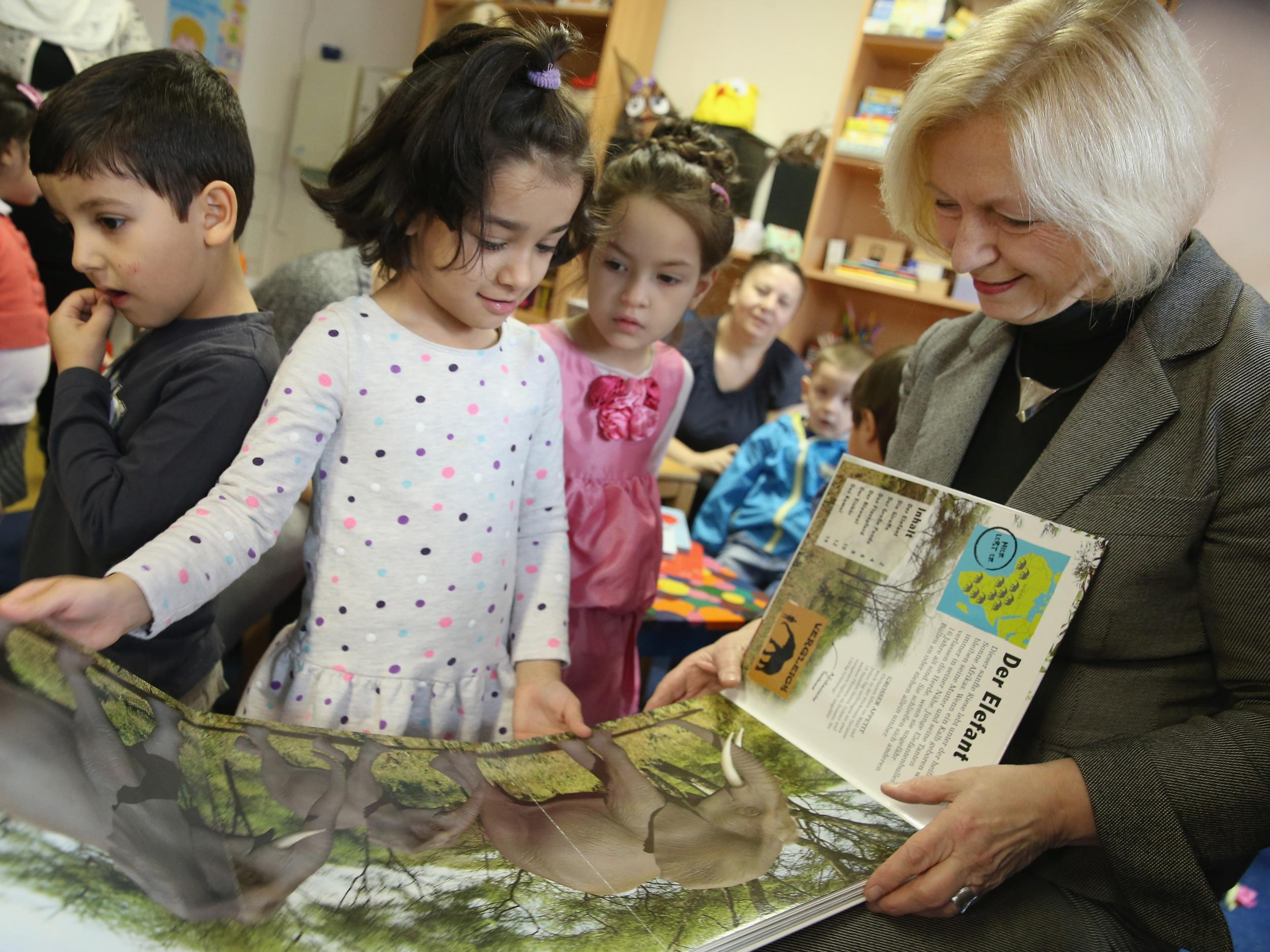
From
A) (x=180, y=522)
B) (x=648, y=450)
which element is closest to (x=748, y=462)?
(x=648, y=450)

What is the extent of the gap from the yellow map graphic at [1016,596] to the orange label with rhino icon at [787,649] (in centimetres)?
17

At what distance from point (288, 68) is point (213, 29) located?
1.71ft

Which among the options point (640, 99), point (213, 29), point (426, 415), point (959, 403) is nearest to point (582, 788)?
point (426, 415)

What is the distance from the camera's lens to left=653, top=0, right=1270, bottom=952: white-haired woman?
0.78 meters

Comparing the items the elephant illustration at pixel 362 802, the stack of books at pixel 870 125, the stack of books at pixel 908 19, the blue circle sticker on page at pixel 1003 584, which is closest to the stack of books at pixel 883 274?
the stack of books at pixel 870 125

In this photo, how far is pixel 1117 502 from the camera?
2.86 feet

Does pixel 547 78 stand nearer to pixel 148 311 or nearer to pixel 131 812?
pixel 148 311

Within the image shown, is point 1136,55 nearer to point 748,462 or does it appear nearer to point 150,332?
point 150,332

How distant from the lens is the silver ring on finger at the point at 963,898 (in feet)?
2.51

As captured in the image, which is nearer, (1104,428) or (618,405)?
(1104,428)

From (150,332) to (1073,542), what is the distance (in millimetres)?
1001

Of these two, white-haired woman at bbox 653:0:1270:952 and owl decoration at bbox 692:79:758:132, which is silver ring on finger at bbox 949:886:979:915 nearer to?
white-haired woman at bbox 653:0:1270:952

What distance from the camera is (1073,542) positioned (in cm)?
81

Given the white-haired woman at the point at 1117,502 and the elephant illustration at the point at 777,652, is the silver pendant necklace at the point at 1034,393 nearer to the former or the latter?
the white-haired woman at the point at 1117,502
